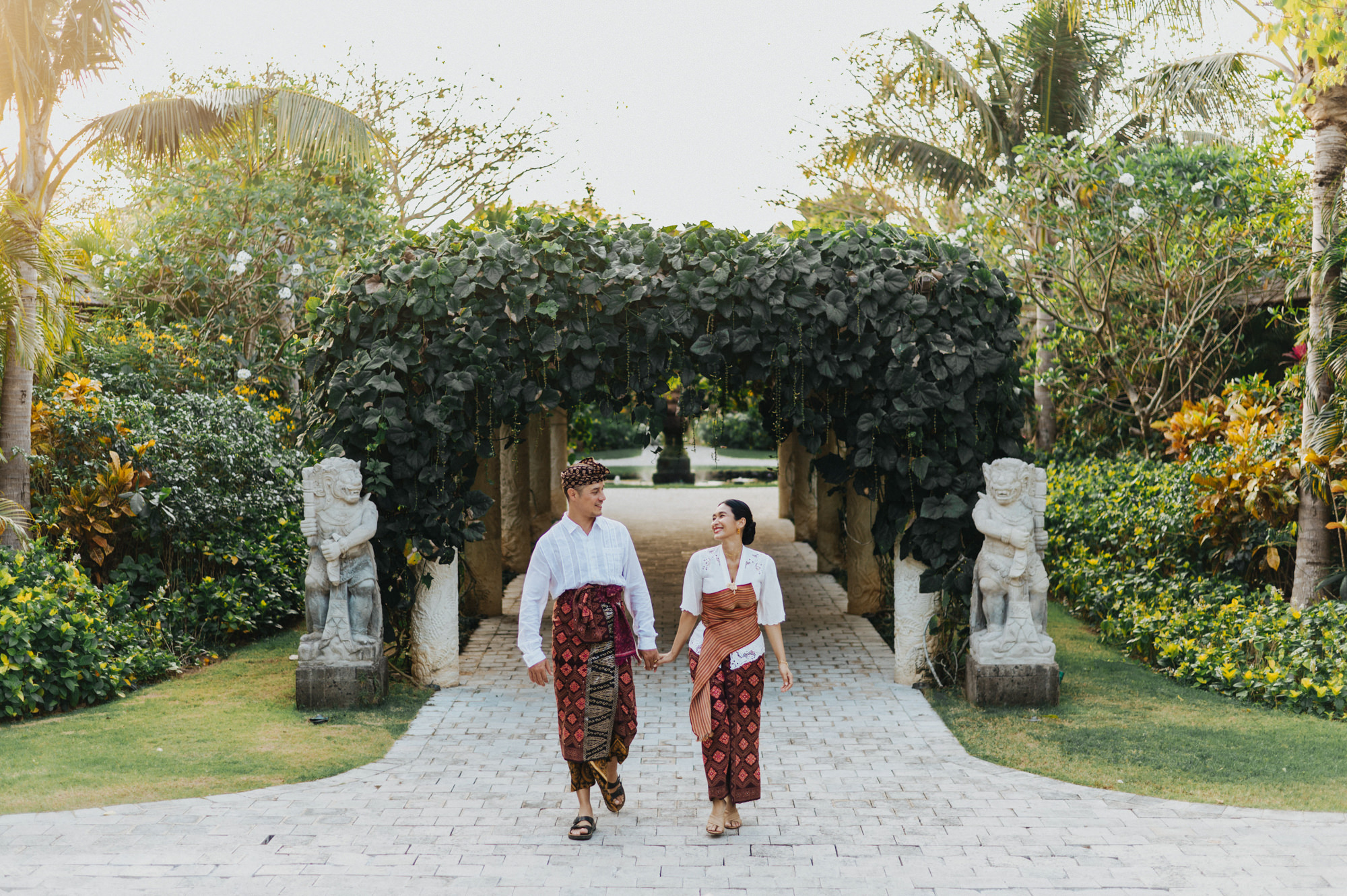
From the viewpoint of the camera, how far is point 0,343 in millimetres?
8055

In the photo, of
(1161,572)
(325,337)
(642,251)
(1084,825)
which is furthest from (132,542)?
(1161,572)

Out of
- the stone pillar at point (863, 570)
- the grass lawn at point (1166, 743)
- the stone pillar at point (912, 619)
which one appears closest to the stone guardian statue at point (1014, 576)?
the grass lawn at point (1166, 743)

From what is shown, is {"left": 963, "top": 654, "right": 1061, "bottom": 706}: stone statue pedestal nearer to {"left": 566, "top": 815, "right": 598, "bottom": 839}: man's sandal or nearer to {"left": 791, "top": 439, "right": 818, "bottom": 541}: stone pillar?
{"left": 566, "top": 815, "right": 598, "bottom": 839}: man's sandal

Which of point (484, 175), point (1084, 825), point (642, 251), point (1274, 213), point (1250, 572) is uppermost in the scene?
point (484, 175)

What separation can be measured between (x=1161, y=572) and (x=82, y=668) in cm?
853

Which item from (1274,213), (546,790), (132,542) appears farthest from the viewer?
(1274,213)

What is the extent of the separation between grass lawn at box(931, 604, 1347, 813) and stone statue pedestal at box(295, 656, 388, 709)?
3.85 metres

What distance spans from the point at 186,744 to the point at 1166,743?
5.70m

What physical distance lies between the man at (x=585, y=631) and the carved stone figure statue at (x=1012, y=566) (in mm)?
3080

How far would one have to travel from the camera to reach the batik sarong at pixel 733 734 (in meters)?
4.91

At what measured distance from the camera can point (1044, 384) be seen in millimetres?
12602

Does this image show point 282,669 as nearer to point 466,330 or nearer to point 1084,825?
point 466,330

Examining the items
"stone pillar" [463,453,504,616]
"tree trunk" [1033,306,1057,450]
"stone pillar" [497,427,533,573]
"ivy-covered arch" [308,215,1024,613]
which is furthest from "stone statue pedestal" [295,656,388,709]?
"tree trunk" [1033,306,1057,450]

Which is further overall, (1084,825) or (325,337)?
(325,337)
